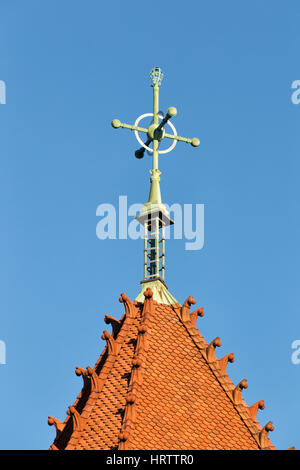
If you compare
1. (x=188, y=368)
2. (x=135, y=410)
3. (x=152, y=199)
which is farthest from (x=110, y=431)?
(x=152, y=199)

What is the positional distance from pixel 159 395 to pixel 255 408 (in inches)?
125

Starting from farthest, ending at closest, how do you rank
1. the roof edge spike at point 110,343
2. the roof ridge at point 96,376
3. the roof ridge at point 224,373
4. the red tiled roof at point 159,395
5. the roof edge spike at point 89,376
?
the roof edge spike at point 110,343, the roof edge spike at point 89,376, the roof ridge at point 224,373, the roof ridge at point 96,376, the red tiled roof at point 159,395

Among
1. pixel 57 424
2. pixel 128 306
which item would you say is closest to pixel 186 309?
pixel 128 306

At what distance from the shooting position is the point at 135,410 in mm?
53094

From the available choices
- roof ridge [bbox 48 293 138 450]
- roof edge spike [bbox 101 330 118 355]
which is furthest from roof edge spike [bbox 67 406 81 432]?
roof edge spike [bbox 101 330 118 355]

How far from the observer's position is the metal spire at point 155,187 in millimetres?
59750

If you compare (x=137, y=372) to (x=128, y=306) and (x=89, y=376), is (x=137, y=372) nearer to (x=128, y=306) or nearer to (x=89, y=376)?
(x=89, y=376)

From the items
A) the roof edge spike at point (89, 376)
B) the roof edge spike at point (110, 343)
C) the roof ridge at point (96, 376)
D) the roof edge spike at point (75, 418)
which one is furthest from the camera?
the roof edge spike at point (110, 343)

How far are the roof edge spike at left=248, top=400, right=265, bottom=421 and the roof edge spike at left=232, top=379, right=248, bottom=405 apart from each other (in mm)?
417

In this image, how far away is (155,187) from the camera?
6112 centimetres

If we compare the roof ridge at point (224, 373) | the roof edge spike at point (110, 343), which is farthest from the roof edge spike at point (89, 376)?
the roof ridge at point (224, 373)

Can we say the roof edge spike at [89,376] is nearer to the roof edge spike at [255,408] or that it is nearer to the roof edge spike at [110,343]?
the roof edge spike at [110,343]

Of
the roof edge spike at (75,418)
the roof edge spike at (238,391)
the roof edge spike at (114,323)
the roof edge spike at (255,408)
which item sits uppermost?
the roof edge spike at (114,323)
